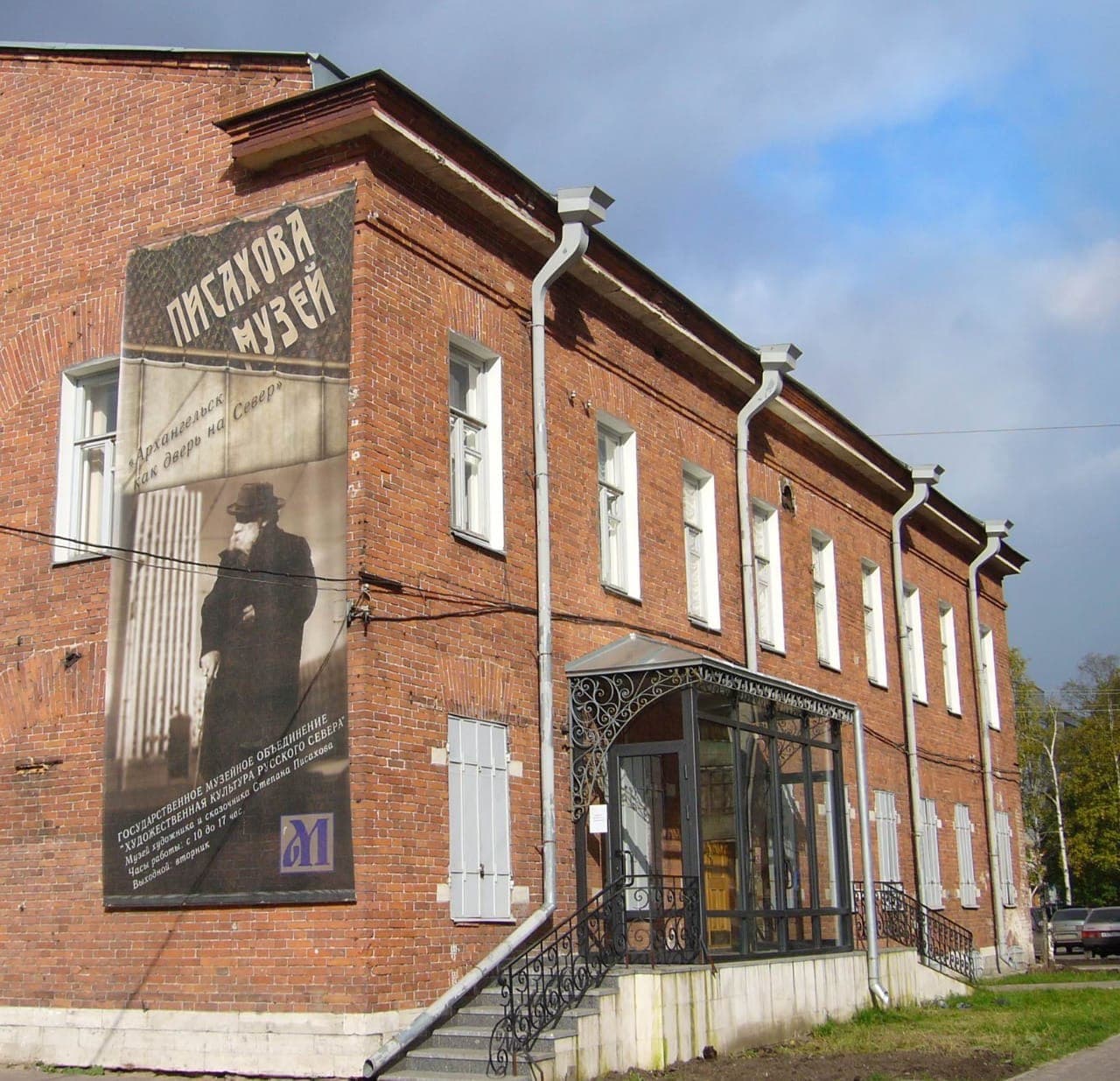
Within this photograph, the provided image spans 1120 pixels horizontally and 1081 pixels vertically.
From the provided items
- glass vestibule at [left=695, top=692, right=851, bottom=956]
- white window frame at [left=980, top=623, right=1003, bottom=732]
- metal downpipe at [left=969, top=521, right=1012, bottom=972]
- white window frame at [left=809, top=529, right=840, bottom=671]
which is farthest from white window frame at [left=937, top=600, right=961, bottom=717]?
glass vestibule at [left=695, top=692, right=851, bottom=956]

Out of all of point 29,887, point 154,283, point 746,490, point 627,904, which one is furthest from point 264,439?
point 746,490

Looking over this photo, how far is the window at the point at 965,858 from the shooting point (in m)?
24.5

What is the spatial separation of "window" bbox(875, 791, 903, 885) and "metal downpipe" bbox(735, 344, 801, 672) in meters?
4.70

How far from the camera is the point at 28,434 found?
13.8m

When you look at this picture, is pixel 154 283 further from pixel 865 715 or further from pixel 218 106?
pixel 865 715

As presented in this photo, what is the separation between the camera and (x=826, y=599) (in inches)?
836

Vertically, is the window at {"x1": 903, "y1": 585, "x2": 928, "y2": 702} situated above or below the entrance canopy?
above

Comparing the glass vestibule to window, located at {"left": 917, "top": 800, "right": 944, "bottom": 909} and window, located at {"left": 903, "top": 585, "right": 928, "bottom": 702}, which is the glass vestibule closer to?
window, located at {"left": 917, "top": 800, "right": 944, "bottom": 909}

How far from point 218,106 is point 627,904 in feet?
26.9

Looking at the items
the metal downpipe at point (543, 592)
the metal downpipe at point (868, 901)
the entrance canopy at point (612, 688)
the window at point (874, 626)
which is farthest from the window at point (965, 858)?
the metal downpipe at point (543, 592)

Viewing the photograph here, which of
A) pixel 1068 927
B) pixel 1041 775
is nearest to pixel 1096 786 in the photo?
pixel 1041 775

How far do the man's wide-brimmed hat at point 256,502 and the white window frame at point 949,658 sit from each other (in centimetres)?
1627

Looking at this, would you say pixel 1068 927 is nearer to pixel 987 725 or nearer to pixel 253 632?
pixel 987 725

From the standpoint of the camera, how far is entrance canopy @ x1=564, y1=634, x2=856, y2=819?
1341cm
